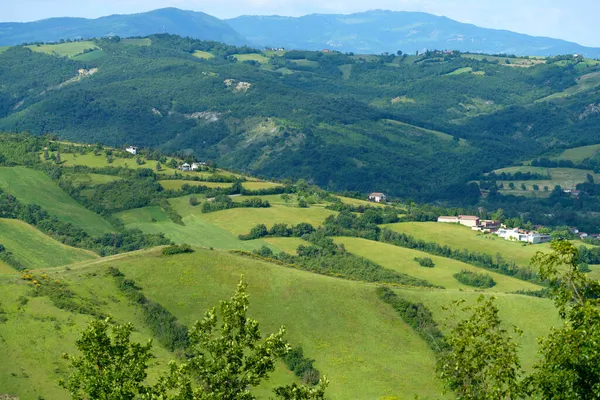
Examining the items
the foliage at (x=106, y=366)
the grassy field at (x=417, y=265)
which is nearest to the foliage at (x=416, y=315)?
the grassy field at (x=417, y=265)

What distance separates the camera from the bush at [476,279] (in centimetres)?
12331

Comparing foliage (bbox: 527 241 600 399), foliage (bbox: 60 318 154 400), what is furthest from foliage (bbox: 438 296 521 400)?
foliage (bbox: 60 318 154 400)

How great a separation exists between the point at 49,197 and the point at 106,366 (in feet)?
431

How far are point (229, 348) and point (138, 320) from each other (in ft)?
182

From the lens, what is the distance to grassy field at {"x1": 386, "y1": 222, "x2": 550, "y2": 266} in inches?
5699

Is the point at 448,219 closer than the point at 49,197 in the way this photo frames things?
No

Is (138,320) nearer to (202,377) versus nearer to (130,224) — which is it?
(202,377)

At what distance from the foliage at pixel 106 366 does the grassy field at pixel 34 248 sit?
8533 cm

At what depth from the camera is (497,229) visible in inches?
6658

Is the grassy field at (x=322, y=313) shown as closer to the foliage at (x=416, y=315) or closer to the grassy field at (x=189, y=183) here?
the foliage at (x=416, y=315)

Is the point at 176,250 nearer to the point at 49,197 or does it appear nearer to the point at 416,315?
the point at 416,315

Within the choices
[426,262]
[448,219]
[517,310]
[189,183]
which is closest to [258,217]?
[189,183]

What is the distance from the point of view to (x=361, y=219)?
159m

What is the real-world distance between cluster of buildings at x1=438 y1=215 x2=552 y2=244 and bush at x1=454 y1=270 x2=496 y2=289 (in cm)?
3462
